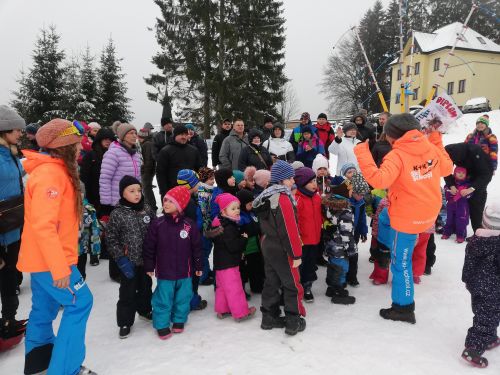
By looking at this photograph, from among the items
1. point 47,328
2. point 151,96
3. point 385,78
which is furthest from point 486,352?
point 385,78

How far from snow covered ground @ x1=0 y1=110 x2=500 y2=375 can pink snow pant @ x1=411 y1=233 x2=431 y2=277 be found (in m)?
0.30

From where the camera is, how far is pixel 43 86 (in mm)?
20531

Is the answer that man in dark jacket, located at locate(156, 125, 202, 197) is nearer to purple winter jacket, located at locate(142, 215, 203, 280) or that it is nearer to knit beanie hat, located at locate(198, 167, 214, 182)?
knit beanie hat, located at locate(198, 167, 214, 182)

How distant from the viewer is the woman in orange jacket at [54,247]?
2.46 meters

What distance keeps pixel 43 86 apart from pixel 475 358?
949 inches

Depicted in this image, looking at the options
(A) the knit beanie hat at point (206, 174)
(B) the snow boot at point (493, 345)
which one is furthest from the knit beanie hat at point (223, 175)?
(B) the snow boot at point (493, 345)

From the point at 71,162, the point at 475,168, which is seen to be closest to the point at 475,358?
the point at 71,162

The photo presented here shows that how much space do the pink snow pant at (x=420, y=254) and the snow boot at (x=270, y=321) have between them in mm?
2088

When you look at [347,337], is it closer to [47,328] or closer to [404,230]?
[404,230]

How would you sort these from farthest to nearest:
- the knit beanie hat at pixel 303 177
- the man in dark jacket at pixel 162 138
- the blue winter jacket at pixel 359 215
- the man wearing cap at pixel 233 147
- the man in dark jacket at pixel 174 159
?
1. the man in dark jacket at pixel 162 138
2. the man wearing cap at pixel 233 147
3. the man in dark jacket at pixel 174 159
4. the blue winter jacket at pixel 359 215
5. the knit beanie hat at pixel 303 177

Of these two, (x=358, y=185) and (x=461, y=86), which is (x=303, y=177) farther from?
(x=461, y=86)

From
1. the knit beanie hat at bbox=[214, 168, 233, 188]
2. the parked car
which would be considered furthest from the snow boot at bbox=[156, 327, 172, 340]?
the parked car

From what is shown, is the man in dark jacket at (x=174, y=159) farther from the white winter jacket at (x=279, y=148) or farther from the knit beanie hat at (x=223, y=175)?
the white winter jacket at (x=279, y=148)

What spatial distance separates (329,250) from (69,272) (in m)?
2.98
